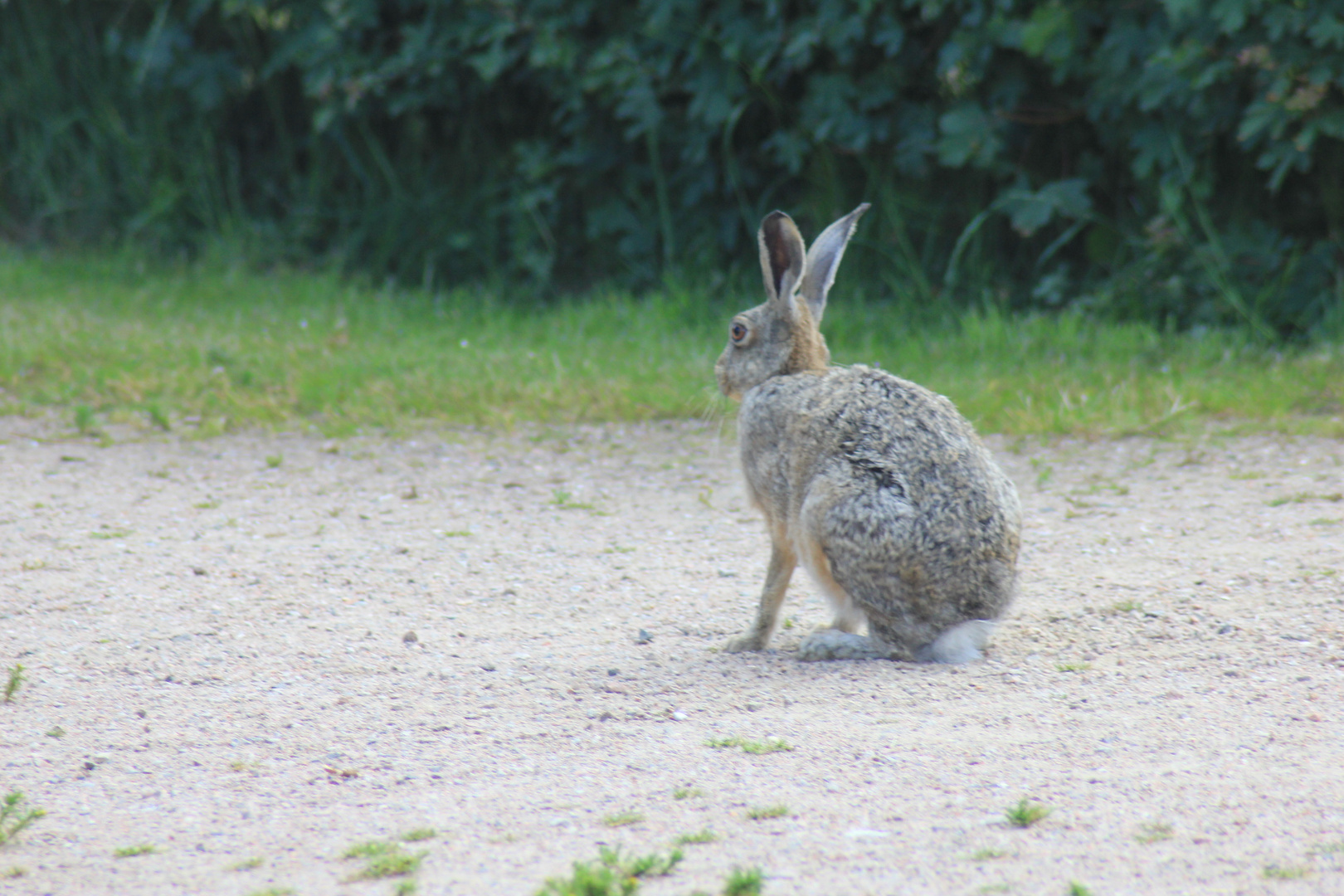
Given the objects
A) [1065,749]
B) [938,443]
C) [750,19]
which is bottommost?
[1065,749]

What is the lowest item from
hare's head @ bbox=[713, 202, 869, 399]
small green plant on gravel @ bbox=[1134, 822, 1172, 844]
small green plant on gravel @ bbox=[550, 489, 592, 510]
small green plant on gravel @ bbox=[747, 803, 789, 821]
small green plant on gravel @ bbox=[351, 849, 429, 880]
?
small green plant on gravel @ bbox=[550, 489, 592, 510]

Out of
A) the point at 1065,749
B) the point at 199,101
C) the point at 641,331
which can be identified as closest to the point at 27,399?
the point at 641,331

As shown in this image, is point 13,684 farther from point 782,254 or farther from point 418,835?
point 782,254

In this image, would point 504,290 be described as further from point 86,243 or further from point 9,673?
point 9,673

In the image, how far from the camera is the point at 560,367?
24.4 feet

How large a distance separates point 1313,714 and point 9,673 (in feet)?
11.1

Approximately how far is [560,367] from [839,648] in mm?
3664

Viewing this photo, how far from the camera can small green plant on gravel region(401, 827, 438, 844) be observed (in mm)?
2783

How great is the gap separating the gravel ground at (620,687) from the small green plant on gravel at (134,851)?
24 mm

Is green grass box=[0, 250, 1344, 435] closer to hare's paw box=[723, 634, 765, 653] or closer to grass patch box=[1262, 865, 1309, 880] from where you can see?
hare's paw box=[723, 634, 765, 653]

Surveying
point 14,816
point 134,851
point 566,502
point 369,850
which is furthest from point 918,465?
point 14,816

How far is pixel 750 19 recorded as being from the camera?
8641mm

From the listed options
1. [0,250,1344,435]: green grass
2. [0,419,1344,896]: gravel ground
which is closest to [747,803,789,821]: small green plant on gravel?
[0,419,1344,896]: gravel ground

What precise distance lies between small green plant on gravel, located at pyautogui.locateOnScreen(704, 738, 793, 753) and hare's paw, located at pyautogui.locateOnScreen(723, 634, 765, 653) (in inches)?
33.7
